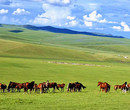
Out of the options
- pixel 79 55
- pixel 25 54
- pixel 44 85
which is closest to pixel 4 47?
pixel 25 54

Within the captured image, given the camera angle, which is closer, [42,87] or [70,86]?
[42,87]

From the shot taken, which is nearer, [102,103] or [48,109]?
[48,109]

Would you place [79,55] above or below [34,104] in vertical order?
above

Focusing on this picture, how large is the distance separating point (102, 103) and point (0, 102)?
25.1 ft

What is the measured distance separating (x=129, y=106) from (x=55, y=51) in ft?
461

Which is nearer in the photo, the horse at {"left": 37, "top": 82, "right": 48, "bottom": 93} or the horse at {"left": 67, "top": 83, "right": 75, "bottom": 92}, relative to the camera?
the horse at {"left": 37, "top": 82, "right": 48, "bottom": 93}

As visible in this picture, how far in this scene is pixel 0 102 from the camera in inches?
746

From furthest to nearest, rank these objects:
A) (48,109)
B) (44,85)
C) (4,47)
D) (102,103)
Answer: (4,47)
(44,85)
(102,103)
(48,109)

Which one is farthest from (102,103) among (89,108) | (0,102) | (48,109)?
(0,102)

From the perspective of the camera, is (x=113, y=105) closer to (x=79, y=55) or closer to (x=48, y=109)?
(x=48, y=109)

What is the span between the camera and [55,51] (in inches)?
6275

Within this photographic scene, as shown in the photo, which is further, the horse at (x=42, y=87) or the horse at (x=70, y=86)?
the horse at (x=70, y=86)

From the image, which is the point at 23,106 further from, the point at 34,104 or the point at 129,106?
the point at 129,106

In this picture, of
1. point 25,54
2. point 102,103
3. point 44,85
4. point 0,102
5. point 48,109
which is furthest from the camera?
point 25,54
